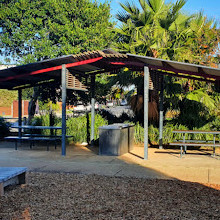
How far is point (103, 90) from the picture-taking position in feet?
52.3

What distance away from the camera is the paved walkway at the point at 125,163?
24.1 ft

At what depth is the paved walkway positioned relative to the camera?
7.34 metres

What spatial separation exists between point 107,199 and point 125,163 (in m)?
3.51

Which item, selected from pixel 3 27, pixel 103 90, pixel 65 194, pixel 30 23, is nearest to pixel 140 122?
pixel 103 90

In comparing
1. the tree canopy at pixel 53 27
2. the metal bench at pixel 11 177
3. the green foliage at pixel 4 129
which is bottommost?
the metal bench at pixel 11 177

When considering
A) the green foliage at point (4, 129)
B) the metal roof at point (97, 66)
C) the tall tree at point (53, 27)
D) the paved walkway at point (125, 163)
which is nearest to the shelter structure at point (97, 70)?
the metal roof at point (97, 66)

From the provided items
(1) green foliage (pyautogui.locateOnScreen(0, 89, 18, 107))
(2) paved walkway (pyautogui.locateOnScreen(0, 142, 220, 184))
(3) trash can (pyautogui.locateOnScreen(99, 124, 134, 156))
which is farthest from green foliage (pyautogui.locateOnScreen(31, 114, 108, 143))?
(1) green foliage (pyautogui.locateOnScreen(0, 89, 18, 107))

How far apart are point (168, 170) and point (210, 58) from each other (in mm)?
7101

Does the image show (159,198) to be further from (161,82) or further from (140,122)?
(140,122)

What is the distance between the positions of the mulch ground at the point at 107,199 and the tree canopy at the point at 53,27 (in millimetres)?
12254

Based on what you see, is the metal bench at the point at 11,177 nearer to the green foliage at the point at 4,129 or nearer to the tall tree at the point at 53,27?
the green foliage at the point at 4,129

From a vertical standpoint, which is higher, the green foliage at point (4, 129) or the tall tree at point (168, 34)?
the tall tree at point (168, 34)

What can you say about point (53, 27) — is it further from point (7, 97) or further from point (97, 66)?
point (7, 97)

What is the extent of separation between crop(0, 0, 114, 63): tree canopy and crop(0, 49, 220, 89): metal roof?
258 inches
